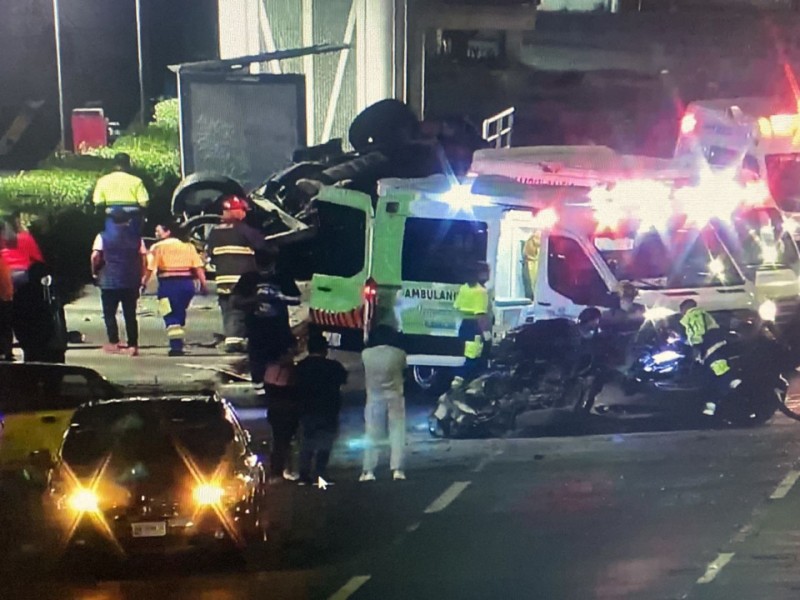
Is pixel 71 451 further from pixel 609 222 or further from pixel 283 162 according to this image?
pixel 283 162

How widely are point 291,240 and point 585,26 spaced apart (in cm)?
2211

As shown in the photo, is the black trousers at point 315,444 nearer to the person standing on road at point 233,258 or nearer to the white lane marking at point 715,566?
the person standing on road at point 233,258

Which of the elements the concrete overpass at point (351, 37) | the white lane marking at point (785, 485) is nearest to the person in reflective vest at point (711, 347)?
the white lane marking at point (785, 485)

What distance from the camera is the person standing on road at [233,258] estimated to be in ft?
49.2

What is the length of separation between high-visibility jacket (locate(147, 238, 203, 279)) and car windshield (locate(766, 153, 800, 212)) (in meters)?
8.88

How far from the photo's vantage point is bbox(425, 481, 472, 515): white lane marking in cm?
1066

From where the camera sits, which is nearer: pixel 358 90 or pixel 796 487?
pixel 796 487

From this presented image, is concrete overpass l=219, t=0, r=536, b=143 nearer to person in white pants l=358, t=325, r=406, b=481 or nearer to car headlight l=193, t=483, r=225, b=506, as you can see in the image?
person in white pants l=358, t=325, r=406, b=481

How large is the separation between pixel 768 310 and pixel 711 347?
1400 millimetres

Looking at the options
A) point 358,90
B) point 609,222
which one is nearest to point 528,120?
point 358,90

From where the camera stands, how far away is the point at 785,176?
19.3m

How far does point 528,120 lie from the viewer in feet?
99.3

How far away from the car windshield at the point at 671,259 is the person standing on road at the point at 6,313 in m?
6.24

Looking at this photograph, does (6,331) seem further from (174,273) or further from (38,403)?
(38,403)
